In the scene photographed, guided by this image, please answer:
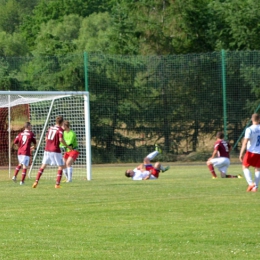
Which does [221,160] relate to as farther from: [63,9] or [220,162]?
[63,9]

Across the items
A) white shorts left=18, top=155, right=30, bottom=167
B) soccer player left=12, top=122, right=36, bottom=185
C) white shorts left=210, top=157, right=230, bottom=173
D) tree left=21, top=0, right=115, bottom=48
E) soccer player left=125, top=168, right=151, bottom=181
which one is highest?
tree left=21, top=0, right=115, bottom=48

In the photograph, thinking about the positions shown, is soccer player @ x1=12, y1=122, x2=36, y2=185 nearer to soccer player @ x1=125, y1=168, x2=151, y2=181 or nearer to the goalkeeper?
the goalkeeper

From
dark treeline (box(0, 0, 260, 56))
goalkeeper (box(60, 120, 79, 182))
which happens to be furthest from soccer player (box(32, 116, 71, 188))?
dark treeline (box(0, 0, 260, 56))

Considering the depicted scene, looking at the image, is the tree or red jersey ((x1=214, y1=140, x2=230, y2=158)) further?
the tree

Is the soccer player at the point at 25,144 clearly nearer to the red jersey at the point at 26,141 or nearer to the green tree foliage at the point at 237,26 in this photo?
the red jersey at the point at 26,141

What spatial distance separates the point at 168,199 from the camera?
16203mm

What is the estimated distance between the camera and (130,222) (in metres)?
12.4

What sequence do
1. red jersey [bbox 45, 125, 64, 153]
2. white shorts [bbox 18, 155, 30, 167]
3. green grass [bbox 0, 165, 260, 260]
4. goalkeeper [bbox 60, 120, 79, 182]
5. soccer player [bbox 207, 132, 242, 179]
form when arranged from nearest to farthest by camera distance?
green grass [bbox 0, 165, 260, 260] < red jersey [bbox 45, 125, 64, 153] < white shorts [bbox 18, 155, 30, 167] < goalkeeper [bbox 60, 120, 79, 182] < soccer player [bbox 207, 132, 242, 179]

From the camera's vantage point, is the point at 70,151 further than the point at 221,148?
No

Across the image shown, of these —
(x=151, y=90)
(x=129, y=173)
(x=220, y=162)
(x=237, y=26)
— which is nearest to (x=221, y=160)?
(x=220, y=162)

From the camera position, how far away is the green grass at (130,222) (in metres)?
9.55

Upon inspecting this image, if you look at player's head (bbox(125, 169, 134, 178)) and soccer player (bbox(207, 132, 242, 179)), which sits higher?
soccer player (bbox(207, 132, 242, 179))

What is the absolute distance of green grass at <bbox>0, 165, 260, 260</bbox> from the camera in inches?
376

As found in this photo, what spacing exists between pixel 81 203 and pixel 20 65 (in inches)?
755
